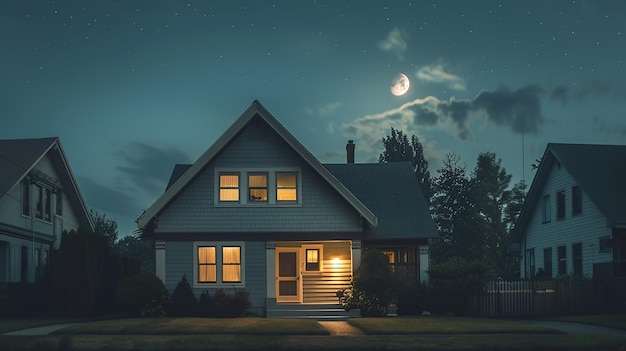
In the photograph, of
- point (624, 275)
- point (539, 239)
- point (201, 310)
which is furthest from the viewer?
point (539, 239)

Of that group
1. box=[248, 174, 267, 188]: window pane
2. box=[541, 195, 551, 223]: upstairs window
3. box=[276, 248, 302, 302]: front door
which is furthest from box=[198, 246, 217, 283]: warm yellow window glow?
box=[541, 195, 551, 223]: upstairs window

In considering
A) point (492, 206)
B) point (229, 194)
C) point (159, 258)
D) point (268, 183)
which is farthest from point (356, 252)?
point (492, 206)

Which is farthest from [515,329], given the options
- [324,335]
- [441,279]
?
[441,279]

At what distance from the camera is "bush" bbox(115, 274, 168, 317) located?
31.5 m

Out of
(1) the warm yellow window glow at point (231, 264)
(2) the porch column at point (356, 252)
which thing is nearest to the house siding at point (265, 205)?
(2) the porch column at point (356, 252)

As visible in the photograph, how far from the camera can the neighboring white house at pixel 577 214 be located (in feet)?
121

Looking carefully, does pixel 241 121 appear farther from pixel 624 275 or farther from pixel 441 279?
pixel 624 275

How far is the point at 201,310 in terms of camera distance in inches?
1251

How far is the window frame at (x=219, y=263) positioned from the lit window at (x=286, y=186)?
246 centimetres

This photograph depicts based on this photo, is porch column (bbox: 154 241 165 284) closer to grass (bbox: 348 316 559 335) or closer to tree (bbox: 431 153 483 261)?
grass (bbox: 348 316 559 335)

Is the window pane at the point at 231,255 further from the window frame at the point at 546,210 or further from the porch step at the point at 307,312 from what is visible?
the window frame at the point at 546,210

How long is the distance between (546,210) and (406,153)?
1135 inches

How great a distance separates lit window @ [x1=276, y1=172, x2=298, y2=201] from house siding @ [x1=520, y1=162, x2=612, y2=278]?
13571 mm

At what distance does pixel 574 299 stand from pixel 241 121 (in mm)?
15456
